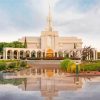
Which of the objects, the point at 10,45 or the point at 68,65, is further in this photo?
the point at 10,45

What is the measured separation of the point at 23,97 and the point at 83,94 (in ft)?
7.20

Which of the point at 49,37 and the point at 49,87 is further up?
the point at 49,37

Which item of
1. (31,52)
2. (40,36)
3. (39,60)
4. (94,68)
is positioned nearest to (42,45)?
(40,36)

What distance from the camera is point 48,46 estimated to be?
80.4 m

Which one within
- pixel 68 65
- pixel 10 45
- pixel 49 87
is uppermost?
pixel 10 45

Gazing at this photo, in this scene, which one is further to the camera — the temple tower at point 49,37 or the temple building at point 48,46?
the temple tower at point 49,37

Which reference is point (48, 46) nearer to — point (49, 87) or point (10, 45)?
point (10, 45)

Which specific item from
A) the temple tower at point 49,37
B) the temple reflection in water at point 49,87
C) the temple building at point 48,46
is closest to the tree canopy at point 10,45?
the temple building at point 48,46

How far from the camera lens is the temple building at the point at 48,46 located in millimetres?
72562

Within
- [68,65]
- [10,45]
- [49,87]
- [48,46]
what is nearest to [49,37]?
[48,46]

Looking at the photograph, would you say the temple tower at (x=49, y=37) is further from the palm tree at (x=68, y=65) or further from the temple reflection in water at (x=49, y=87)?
the temple reflection in water at (x=49, y=87)

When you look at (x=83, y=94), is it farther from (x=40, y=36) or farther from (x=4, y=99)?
(x=40, y=36)

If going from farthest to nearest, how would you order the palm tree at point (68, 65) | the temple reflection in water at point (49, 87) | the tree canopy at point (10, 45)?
1. the tree canopy at point (10, 45)
2. the palm tree at point (68, 65)
3. the temple reflection in water at point (49, 87)

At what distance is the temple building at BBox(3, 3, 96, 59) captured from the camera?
72.6m
